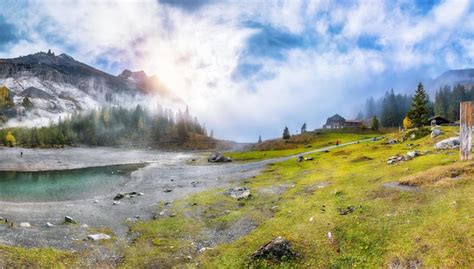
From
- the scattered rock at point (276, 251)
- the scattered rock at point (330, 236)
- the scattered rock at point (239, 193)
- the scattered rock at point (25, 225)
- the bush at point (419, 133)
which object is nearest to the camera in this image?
the scattered rock at point (276, 251)

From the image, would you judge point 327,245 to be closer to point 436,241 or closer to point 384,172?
point 436,241

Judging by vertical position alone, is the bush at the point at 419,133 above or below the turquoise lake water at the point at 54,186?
above

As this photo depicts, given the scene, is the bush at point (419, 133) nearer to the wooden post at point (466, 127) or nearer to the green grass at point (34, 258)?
the wooden post at point (466, 127)

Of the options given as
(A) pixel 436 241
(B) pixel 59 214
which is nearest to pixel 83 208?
(B) pixel 59 214

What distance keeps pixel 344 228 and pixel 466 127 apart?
2069 cm

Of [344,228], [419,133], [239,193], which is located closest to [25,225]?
[239,193]

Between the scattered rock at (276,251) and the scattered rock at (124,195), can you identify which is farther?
the scattered rock at (124,195)

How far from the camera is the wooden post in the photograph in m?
37.0

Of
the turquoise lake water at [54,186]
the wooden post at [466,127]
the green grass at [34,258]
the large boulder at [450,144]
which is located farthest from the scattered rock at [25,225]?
the large boulder at [450,144]

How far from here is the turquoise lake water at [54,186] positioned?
65606 millimetres

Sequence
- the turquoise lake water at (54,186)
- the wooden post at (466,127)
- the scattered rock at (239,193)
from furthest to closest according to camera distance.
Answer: the turquoise lake water at (54,186)
the scattered rock at (239,193)
the wooden post at (466,127)

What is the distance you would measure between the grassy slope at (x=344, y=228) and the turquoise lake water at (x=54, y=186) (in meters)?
33.9

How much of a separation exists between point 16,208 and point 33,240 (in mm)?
23569

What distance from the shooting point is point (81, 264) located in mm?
27406
